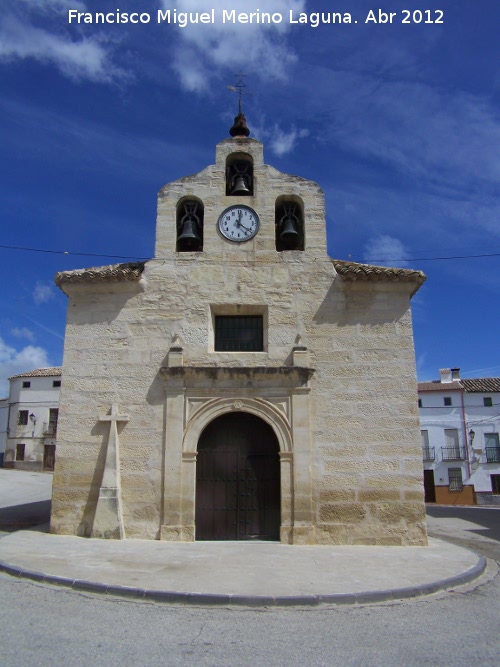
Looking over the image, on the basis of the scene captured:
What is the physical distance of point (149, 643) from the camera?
3.98m

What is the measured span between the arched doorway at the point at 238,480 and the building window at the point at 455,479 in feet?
85.4

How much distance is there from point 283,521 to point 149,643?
4.74 m

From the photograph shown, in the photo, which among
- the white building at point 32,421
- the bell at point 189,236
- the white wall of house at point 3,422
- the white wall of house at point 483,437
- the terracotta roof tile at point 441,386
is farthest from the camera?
the white wall of house at point 3,422

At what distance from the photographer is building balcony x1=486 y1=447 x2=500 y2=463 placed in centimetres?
3188

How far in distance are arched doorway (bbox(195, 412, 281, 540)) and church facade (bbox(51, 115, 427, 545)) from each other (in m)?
0.02

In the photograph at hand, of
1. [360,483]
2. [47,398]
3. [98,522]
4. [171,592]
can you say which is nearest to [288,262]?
[360,483]

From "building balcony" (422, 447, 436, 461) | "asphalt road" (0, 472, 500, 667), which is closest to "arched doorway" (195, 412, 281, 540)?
"asphalt road" (0, 472, 500, 667)

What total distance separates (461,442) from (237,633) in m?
31.2

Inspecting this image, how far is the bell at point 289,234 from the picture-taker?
9.85 meters

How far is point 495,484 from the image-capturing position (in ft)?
103

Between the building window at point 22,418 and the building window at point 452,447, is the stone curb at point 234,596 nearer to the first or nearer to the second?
the building window at point 452,447

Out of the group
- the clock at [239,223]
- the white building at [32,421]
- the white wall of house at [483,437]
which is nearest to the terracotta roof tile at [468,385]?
the white wall of house at [483,437]

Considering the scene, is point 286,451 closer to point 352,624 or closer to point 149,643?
point 352,624

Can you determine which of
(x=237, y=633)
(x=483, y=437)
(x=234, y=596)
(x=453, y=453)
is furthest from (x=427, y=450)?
(x=237, y=633)
